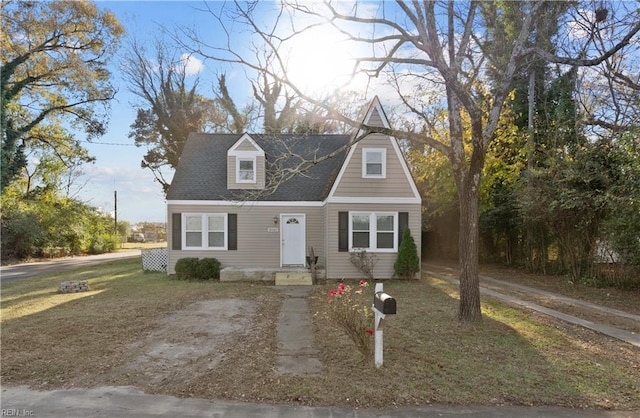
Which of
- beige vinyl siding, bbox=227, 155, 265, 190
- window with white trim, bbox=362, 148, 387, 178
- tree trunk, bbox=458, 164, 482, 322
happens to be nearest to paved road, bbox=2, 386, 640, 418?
tree trunk, bbox=458, 164, 482, 322

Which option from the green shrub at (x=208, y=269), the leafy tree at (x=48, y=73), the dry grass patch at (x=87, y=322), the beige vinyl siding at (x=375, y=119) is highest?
the leafy tree at (x=48, y=73)

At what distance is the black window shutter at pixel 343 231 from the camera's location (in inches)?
554

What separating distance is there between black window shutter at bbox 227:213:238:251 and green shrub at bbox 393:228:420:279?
636 centimetres

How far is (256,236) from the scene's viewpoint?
15312 mm

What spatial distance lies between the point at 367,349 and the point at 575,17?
44.8 feet

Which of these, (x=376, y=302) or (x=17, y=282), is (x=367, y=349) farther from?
(x=17, y=282)

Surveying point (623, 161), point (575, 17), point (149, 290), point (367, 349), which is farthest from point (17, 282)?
point (575, 17)

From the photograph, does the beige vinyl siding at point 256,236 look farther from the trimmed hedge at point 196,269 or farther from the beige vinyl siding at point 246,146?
the beige vinyl siding at point 246,146

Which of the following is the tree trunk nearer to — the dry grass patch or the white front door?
the dry grass patch

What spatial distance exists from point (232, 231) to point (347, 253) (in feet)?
15.5

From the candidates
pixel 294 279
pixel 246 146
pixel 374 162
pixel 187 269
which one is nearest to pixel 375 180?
pixel 374 162

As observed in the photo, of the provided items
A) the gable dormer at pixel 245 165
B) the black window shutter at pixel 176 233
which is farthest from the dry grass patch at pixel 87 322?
the gable dormer at pixel 245 165

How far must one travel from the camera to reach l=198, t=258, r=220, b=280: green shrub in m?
14.1

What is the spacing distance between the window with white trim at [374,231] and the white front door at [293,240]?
2400 mm
